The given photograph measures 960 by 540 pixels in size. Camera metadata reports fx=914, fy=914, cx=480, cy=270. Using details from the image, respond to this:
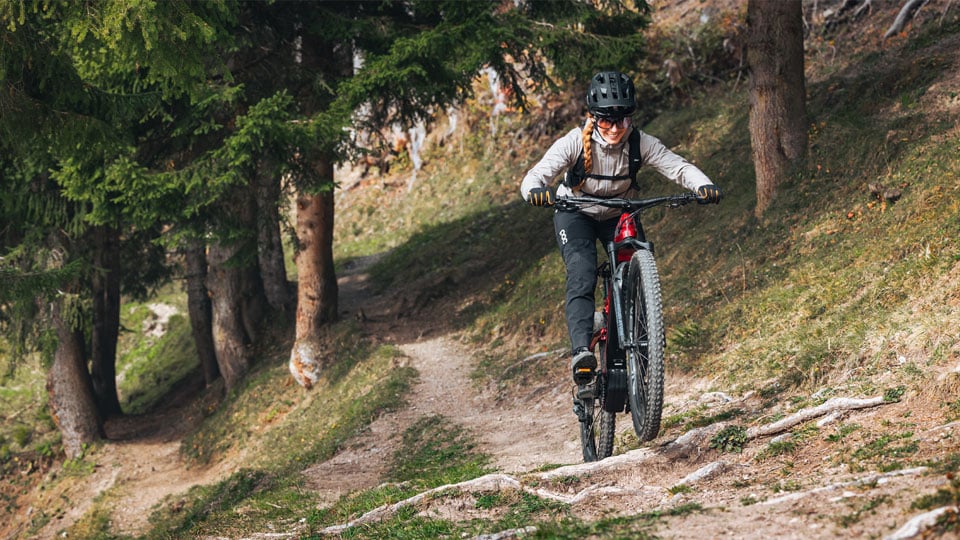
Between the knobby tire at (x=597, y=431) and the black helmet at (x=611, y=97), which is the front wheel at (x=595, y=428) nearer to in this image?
the knobby tire at (x=597, y=431)

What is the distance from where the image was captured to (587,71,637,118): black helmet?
610 cm

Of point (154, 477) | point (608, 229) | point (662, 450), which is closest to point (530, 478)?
point (662, 450)

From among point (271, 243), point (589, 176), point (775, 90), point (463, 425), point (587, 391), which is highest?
point (775, 90)

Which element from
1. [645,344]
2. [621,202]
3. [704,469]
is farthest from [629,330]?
[704,469]

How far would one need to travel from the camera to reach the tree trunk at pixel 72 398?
61.3ft

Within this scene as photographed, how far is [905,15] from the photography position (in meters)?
14.7

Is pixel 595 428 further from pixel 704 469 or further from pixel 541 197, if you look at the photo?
pixel 541 197

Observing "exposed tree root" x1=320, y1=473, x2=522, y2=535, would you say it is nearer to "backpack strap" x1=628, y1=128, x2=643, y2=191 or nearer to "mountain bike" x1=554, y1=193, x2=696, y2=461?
"mountain bike" x1=554, y1=193, x2=696, y2=461

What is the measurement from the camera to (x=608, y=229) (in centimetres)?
664

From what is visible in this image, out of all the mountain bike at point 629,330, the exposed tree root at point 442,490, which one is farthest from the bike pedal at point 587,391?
the exposed tree root at point 442,490

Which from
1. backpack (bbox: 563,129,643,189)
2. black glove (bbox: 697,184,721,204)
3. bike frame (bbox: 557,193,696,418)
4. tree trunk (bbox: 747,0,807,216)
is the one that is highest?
tree trunk (bbox: 747,0,807,216)

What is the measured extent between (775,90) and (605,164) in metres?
6.18

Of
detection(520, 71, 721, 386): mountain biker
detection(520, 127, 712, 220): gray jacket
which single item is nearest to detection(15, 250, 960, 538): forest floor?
detection(520, 71, 721, 386): mountain biker

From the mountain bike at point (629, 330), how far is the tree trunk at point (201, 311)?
15.8 m
